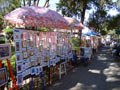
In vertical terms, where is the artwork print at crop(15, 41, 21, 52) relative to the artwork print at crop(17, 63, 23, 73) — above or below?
above

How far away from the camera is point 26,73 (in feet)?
12.6

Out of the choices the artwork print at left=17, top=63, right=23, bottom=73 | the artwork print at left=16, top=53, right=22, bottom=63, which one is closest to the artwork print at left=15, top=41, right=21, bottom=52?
the artwork print at left=16, top=53, right=22, bottom=63

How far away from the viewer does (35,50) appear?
427 cm

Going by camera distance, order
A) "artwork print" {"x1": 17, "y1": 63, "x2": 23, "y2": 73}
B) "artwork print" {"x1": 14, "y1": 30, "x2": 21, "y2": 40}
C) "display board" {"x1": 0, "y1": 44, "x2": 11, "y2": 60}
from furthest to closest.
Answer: "artwork print" {"x1": 17, "y1": 63, "x2": 23, "y2": 73}
"artwork print" {"x1": 14, "y1": 30, "x2": 21, "y2": 40}
"display board" {"x1": 0, "y1": 44, "x2": 11, "y2": 60}

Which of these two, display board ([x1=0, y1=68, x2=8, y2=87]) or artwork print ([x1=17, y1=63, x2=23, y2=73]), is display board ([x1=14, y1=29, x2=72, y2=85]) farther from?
display board ([x1=0, y1=68, x2=8, y2=87])

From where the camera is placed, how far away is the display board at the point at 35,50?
3547 mm

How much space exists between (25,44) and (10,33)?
62.0 feet

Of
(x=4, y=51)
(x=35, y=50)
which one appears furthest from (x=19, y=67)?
(x=35, y=50)

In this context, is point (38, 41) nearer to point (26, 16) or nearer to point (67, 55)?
point (26, 16)

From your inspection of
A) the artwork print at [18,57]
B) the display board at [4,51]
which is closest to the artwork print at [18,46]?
the artwork print at [18,57]

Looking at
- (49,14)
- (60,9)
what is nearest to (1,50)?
(49,14)

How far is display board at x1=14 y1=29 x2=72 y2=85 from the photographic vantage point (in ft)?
11.6

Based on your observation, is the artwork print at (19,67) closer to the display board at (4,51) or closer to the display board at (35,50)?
the display board at (35,50)

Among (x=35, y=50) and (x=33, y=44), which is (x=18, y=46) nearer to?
(x=33, y=44)
